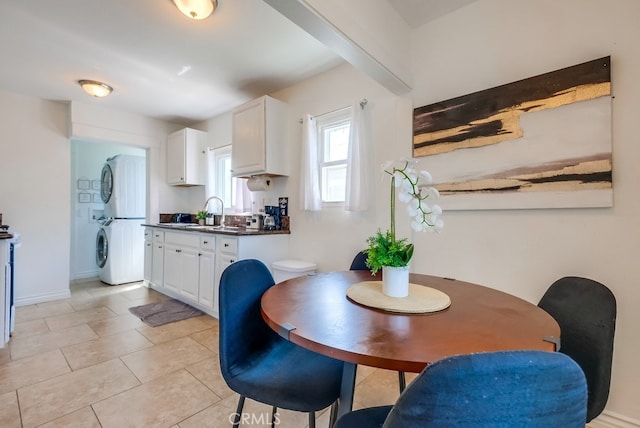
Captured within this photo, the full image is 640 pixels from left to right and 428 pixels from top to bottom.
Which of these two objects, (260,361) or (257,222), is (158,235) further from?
(260,361)

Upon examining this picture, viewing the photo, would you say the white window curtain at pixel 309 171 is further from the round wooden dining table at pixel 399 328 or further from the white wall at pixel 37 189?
the white wall at pixel 37 189

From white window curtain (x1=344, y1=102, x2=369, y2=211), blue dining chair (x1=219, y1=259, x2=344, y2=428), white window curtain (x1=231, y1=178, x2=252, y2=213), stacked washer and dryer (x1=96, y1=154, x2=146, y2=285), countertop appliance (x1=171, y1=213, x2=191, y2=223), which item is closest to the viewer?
blue dining chair (x1=219, y1=259, x2=344, y2=428)

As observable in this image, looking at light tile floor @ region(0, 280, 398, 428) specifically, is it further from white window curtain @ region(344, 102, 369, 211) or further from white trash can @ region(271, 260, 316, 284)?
white window curtain @ region(344, 102, 369, 211)

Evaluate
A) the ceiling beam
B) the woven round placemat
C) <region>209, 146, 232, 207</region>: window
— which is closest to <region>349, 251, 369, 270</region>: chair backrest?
the woven round placemat

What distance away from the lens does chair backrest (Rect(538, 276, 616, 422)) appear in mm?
1072

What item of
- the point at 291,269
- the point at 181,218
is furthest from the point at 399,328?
the point at 181,218

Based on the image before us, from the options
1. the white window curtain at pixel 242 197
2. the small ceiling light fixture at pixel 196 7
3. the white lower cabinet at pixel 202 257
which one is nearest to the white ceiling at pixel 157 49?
the small ceiling light fixture at pixel 196 7

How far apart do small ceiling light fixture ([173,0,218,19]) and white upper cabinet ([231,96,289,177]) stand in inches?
44.9

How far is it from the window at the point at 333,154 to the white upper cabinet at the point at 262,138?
0.48 metres

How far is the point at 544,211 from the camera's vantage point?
5.77 feet

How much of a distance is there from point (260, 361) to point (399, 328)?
2.18 ft

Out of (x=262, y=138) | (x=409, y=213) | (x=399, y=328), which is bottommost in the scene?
(x=399, y=328)

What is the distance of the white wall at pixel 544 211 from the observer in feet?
5.02

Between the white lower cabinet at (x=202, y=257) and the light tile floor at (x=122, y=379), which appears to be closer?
the light tile floor at (x=122, y=379)
